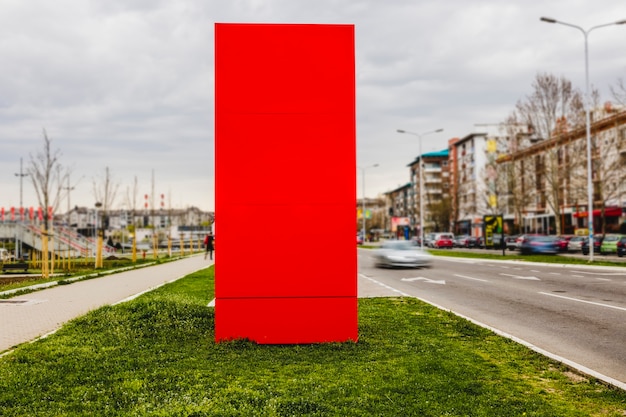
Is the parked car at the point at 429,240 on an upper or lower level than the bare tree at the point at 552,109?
lower

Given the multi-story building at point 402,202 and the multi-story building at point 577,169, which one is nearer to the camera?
the multi-story building at point 577,169

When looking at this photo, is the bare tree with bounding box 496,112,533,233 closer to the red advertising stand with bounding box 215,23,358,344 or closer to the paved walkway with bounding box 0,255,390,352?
the paved walkway with bounding box 0,255,390,352

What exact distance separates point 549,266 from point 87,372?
25962mm

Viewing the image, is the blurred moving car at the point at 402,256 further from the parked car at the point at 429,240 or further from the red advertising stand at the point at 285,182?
the parked car at the point at 429,240

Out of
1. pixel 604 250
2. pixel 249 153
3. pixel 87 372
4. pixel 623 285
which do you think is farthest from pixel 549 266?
pixel 87 372

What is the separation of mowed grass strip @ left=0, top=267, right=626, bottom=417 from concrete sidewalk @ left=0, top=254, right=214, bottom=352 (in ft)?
3.51

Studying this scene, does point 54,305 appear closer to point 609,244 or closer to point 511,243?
point 609,244

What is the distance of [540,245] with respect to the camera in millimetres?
41875

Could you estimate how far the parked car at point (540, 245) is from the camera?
137 ft

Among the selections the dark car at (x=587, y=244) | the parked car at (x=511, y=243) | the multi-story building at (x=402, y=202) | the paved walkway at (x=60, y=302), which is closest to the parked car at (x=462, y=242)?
the parked car at (x=511, y=243)

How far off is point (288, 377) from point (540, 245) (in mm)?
39301

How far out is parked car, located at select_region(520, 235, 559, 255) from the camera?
41719 millimetres

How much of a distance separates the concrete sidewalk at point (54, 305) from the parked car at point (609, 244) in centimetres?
3462

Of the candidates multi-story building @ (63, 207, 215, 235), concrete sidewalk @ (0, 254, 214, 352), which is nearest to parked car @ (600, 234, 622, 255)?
concrete sidewalk @ (0, 254, 214, 352)
